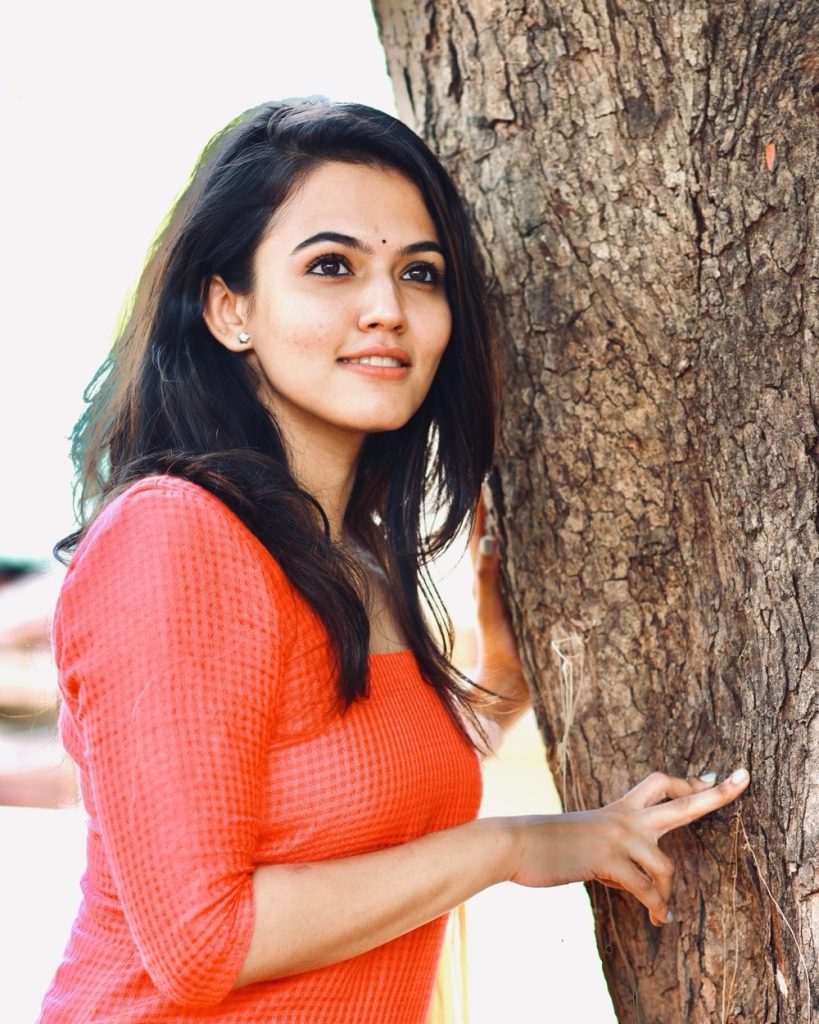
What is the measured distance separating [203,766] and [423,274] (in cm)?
81

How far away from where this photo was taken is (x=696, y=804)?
5.23ft

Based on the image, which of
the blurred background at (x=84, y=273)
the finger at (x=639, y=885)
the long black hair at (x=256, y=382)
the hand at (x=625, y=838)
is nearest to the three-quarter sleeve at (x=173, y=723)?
the long black hair at (x=256, y=382)

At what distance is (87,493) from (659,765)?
35.1 inches

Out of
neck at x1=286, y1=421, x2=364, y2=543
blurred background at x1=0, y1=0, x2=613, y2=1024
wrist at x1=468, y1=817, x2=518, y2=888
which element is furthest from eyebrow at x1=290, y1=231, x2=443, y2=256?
blurred background at x1=0, y1=0, x2=613, y2=1024

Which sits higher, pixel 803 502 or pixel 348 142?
pixel 348 142

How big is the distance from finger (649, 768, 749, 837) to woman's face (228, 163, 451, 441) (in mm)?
625

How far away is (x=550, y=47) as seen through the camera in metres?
1.80

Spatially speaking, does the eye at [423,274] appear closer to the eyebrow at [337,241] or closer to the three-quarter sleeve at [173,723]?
the eyebrow at [337,241]

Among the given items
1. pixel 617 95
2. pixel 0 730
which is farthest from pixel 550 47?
pixel 0 730

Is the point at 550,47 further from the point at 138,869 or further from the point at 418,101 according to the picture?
the point at 138,869

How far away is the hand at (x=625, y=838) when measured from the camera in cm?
159

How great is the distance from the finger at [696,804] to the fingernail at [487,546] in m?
0.55

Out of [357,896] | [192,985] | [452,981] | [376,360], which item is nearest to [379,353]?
[376,360]

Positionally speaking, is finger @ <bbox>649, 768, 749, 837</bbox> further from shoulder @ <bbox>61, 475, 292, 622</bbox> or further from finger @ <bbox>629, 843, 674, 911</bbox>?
shoulder @ <bbox>61, 475, 292, 622</bbox>
